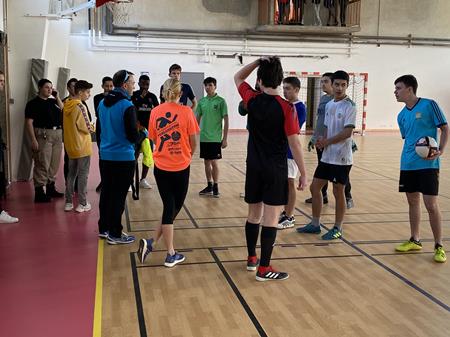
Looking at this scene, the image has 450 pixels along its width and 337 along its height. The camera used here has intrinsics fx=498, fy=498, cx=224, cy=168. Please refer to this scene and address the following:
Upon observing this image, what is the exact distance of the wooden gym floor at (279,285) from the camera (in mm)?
3252

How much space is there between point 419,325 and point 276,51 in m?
15.6

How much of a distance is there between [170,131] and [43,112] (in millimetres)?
3172

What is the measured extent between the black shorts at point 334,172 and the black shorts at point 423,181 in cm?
62

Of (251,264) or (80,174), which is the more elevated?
(80,174)

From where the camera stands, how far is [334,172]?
4996 millimetres

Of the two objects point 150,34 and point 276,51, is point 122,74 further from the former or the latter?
point 276,51

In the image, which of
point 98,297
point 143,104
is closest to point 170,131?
point 98,297

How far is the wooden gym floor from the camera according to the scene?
3.25 m

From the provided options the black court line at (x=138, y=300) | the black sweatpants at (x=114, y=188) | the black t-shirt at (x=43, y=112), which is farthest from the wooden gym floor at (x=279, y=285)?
Result: the black t-shirt at (x=43, y=112)

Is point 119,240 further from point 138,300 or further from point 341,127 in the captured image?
point 341,127

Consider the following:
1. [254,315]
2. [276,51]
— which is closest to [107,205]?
[254,315]

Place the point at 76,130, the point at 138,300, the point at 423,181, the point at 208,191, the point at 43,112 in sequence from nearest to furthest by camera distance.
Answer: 1. the point at 138,300
2. the point at 423,181
3. the point at 76,130
4. the point at 43,112
5. the point at 208,191

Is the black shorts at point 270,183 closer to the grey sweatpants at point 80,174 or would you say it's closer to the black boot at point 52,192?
the grey sweatpants at point 80,174

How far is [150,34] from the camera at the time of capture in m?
16.9
